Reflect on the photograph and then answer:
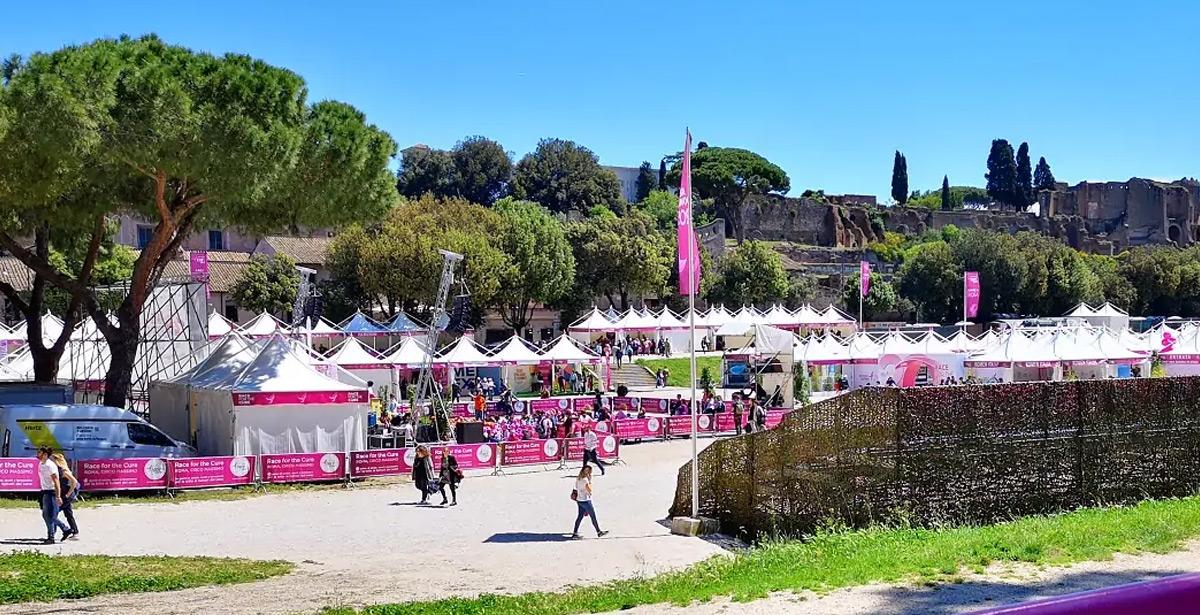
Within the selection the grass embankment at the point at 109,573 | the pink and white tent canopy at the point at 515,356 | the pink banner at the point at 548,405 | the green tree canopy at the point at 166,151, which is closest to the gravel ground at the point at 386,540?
the grass embankment at the point at 109,573

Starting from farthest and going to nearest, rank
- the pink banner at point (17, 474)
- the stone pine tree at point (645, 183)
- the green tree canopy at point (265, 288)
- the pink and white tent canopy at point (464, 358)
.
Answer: the stone pine tree at point (645, 183) → the green tree canopy at point (265, 288) → the pink and white tent canopy at point (464, 358) → the pink banner at point (17, 474)

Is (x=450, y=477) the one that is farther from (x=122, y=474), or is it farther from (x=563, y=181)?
(x=563, y=181)

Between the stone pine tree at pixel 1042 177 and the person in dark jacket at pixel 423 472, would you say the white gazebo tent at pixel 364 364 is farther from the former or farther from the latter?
the stone pine tree at pixel 1042 177

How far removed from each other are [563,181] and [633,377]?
62034mm

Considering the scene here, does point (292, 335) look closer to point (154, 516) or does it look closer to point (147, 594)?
point (154, 516)

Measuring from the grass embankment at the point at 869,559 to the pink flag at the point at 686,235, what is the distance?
5137mm

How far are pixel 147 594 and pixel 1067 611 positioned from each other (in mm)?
11634

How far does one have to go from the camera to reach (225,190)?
2550 cm

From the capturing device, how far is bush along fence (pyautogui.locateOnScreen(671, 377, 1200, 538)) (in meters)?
15.7

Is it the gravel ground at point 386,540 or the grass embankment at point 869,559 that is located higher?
the grass embankment at point 869,559

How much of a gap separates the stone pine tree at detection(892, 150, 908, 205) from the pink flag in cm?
14431

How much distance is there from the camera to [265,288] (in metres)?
67.2

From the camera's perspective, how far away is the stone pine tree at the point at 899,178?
158 meters

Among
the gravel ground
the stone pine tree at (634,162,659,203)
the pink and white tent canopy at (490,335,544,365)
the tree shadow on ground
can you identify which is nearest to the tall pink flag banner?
the pink and white tent canopy at (490,335,544,365)
